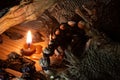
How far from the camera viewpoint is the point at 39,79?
1831 millimetres

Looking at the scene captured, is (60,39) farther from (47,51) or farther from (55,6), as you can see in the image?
(55,6)

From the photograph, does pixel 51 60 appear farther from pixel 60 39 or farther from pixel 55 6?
pixel 55 6

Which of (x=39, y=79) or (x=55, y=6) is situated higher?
(x=55, y=6)

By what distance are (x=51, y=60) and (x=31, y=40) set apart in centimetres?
22

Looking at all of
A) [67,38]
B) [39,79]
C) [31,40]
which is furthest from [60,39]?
[39,79]

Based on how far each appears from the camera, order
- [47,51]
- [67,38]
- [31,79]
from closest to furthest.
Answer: [31,79]
[47,51]
[67,38]

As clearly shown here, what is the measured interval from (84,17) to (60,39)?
23 cm

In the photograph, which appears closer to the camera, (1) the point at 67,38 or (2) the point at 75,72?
(2) the point at 75,72

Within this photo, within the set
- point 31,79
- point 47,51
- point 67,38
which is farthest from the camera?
point 67,38

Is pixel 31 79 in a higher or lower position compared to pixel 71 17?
lower

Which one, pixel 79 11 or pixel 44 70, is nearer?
pixel 44 70

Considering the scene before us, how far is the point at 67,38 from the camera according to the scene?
6.77 feet

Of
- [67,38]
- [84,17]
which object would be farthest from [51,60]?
[84,17]

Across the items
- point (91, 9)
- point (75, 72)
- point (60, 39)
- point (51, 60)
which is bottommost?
point (75, 72)
